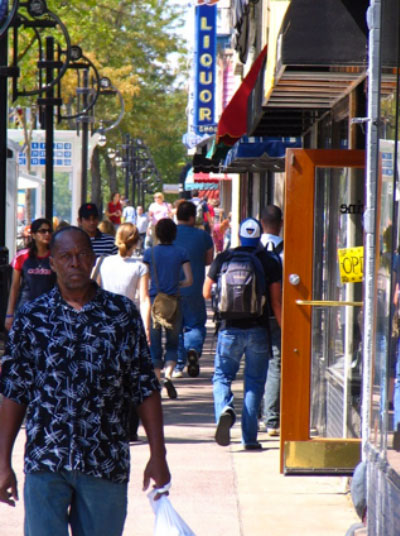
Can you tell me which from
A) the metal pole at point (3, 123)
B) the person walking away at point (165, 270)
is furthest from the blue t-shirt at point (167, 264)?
the metal pole at point (3, 123)

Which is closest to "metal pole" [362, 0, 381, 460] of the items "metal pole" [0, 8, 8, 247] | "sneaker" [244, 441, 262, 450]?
"sneaker" [244, 441, 262, 450]

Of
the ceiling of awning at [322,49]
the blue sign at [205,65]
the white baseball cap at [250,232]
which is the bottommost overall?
A: the white baseball cap at [250,232]

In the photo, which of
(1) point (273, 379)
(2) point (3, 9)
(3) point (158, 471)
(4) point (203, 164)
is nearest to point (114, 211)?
(4) point (203, 164)

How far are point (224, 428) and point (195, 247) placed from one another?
487 centimetres

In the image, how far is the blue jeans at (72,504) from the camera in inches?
163

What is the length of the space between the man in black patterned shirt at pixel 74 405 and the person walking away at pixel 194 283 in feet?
29.8

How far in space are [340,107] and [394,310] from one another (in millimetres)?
4816

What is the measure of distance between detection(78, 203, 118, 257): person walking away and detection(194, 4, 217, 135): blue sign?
57.8ft

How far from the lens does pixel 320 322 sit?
302 inches

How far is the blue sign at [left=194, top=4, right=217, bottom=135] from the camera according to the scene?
2956cm

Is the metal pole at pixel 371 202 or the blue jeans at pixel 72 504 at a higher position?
the metal pole at pixel 371 202

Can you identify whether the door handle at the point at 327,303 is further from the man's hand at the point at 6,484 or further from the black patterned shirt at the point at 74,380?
the man's hand at the point at 6,484

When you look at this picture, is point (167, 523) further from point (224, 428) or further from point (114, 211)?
point (114, 211)

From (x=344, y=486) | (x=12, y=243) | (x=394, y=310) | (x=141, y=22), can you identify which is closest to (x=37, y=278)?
(x=344, y=486)
